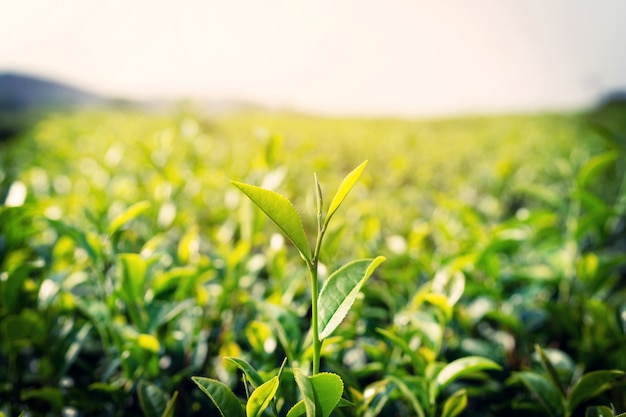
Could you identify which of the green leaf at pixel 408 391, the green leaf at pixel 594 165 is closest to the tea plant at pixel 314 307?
the green leaf at pixel 408 391

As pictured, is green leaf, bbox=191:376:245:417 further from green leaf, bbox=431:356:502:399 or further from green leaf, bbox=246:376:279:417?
green leaf, bbox=431:356:502:399

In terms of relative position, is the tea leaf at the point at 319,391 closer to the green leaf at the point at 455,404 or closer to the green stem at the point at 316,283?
the green stem at the point at 316,283

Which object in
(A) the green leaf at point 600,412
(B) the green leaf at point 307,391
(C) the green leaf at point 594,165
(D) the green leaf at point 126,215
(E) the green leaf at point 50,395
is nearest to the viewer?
(B) the green leaf at point 307,391

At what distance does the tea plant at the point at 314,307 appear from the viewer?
63 cm

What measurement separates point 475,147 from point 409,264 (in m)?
3.85

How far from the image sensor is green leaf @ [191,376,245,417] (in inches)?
26.2

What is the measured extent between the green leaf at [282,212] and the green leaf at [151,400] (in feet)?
1.47

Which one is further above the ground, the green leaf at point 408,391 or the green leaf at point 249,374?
the green leaf at point 249,374

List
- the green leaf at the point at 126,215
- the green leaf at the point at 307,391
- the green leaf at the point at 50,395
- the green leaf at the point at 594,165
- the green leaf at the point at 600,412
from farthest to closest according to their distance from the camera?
the green leaf at the point at 594,165 → the green leaf at the point at 126,215 → the green leaf at the point at 50,395 → the green leaf at the point at 600,412 → the green leaf at the point at 307,391

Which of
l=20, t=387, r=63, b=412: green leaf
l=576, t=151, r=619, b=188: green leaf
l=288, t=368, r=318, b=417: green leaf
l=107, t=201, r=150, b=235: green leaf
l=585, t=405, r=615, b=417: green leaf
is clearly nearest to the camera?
l=288, t=368, r=318, b=417: green leaf

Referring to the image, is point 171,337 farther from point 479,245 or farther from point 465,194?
point 465,194

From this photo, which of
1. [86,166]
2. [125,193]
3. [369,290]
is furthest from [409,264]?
[86,166]

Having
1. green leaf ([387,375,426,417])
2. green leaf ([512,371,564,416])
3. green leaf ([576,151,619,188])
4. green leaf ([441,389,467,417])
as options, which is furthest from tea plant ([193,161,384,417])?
green leaf ([576,151,619,188])

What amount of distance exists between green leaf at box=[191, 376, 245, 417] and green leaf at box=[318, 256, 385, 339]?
0.16 m
